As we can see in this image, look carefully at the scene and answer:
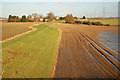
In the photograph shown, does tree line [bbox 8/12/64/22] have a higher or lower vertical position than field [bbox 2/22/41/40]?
higher

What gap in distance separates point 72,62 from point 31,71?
4.45 metres

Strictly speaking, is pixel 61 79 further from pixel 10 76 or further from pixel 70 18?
pixel 70 18

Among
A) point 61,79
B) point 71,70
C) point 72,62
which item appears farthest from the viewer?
point 72,62

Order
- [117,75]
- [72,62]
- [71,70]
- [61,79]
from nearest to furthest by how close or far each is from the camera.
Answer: [61,79], [117,75], [71,70], [72,62]

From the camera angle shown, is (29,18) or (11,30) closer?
(11,30)

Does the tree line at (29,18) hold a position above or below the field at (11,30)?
above

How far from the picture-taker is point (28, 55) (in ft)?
47.5

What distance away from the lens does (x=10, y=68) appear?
35.1ft

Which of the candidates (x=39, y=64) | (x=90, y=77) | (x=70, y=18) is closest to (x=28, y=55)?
(x=39, y=64)

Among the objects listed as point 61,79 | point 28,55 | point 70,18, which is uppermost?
point 70,18

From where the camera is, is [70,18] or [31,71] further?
[70,18]

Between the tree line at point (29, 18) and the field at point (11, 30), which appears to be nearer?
the field at point (11, 30)

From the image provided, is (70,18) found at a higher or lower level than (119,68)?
higher

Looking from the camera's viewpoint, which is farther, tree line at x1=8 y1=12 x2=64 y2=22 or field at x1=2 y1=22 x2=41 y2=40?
tree line at x1=8 y1=12 x2=64 y2=22
